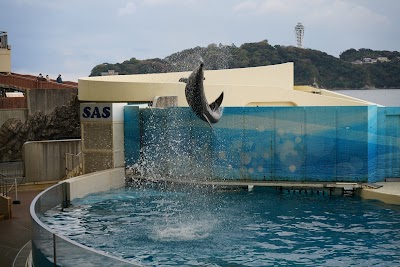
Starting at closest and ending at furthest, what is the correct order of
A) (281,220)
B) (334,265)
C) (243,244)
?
(334,265) → (243,244) → (281,220)

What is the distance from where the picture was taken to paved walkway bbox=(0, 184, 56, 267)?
1017cm

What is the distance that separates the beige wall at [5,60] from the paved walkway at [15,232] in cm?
2352

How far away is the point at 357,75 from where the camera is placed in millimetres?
44938

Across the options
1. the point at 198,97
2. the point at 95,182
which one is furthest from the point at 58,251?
the point at 95,182

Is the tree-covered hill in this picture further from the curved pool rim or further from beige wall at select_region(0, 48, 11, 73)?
the curved pool rim

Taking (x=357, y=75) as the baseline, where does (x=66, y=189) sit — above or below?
below

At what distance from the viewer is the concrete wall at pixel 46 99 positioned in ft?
90.4

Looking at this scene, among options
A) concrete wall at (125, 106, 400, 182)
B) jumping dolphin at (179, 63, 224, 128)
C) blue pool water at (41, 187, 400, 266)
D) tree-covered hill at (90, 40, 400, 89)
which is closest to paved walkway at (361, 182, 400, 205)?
blue pool water at (41, 187, 400, 266)

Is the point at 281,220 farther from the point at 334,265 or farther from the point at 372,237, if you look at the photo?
the point at 334,265

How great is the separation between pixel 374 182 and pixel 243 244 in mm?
6778

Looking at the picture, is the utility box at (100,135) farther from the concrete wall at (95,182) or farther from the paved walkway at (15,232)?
the paved walkway at (15,232)

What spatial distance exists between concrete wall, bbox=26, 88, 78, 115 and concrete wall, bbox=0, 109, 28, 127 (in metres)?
0.37

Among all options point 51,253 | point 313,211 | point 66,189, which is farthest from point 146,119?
point 51,253

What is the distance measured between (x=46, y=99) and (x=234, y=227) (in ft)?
58.6
